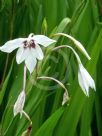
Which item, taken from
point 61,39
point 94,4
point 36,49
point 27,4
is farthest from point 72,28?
point 36,49

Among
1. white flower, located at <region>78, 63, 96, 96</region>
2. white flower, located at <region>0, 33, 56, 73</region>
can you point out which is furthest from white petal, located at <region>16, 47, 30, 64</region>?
white flower, located at <region>78, 63, 96, 96</region>

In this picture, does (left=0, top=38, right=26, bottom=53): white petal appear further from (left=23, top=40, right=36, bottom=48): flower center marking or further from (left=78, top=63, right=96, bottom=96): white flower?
(left=78, top=63, right=96, bottom=96): white flower

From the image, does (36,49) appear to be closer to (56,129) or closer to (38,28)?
(56,129)

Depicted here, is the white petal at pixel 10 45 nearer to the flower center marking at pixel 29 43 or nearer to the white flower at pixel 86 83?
the flower center marking at pixel 29 43

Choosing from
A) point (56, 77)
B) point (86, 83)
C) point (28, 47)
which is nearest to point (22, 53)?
point (28, 47)

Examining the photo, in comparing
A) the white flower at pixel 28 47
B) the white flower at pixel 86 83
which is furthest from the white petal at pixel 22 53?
the white flower at pixel 86 83

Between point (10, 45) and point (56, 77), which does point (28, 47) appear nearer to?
point (10, 45)
